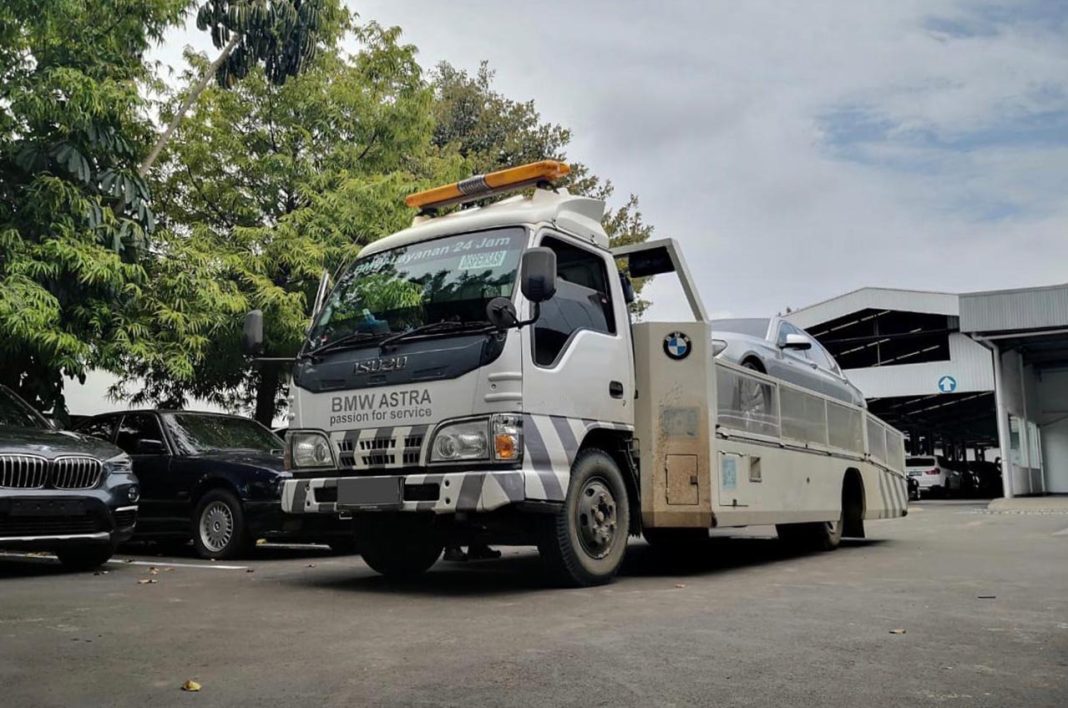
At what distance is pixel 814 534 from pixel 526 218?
5622 mm

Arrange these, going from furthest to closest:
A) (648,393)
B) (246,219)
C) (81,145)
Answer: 1. (246,219)
2. (81,145)
3. (648,393)

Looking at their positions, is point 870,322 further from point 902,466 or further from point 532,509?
point 532,509

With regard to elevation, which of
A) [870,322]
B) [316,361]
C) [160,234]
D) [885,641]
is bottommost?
[885,641]

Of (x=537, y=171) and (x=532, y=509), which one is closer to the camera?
(x=532, y=509)

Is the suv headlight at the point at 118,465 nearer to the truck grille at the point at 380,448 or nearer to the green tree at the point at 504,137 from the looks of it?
the truck grille at the point at 380,448

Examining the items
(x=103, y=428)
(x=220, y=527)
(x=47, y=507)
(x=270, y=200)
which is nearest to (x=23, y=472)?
(x=47, y=507)

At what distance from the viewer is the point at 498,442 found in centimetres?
661

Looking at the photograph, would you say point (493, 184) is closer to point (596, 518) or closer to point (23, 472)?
point (596, 518)

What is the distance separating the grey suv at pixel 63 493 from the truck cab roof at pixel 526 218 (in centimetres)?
308

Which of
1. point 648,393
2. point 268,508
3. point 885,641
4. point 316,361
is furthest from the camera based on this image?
point 268,508

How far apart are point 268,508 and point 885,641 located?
671 centimetres

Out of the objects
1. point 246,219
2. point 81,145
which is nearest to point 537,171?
point 81,145

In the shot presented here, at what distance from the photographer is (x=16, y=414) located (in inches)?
372

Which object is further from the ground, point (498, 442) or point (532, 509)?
point (498, 442)
